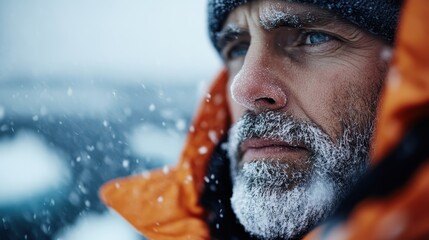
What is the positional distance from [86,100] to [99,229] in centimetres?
118

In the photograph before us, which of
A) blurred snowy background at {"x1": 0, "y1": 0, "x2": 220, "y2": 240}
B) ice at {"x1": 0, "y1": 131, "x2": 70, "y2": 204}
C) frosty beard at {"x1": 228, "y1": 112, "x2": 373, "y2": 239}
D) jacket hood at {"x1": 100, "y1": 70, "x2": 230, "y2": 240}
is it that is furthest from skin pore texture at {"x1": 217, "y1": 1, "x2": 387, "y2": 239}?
ice at {"x1": 0, "y1": 131, "x2": 70, "y2": 204}

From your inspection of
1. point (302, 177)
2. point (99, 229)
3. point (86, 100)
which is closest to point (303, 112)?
point (302, 177)

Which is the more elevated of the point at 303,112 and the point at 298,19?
the point at 298,19

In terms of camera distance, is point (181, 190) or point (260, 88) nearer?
point (260, 88)

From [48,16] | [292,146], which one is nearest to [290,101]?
[292,146]

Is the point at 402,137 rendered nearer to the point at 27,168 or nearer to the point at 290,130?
the point at 290,130

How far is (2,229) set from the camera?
2.29 meters

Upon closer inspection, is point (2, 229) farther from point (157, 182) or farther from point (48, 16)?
point (48, 16)

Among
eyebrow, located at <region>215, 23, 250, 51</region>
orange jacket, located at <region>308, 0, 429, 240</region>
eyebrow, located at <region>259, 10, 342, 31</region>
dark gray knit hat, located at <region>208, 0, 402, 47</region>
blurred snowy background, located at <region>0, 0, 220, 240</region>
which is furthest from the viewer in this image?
blurred snowy background, located at <region>0, 0, 220, 240</region>

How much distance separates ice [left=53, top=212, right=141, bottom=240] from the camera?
2277 mm

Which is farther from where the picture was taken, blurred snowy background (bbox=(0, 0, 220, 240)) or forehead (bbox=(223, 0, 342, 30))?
blurred snowy background (bbox=(0, 0, 220, 240))

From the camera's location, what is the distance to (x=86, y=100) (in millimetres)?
3297

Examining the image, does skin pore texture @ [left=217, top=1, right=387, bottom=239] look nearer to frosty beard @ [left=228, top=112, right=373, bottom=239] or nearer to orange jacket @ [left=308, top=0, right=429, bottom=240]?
frosty beard @ [left=228, top=112, right=373, bottom=239]

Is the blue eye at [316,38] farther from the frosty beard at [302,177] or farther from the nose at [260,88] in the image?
the frosty beard at [302,177]
